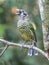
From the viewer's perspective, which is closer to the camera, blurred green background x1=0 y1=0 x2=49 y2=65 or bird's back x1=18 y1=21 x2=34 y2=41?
bird's back x1=18 y1=21 x2=34 y2=41

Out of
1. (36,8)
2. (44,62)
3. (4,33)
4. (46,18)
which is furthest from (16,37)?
(46,18)

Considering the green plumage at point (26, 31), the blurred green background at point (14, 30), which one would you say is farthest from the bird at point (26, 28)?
the blurred green background at point (14, 30)

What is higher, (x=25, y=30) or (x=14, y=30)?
(x=25, y=30)

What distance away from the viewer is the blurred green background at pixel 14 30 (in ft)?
19.2

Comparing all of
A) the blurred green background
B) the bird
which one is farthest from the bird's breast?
the blurred green background

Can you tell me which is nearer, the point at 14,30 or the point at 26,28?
the point at 26,28

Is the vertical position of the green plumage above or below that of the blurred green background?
above

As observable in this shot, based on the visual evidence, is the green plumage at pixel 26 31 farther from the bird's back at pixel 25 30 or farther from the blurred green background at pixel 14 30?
the blurred green background at pixel 14 30

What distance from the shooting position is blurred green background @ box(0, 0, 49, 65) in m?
5.85

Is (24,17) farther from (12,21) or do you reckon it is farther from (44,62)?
(12,21)

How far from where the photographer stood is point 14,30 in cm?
662

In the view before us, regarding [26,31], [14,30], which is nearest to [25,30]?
[26,31]

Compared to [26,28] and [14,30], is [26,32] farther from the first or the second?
[14,30]

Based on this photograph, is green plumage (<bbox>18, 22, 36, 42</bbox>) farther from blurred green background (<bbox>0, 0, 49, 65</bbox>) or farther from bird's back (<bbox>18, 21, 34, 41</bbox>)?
blurred green background (<bbox>0, 0, 49, 65</bbox>)
